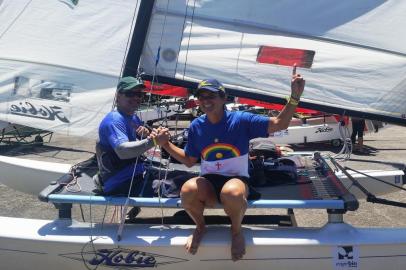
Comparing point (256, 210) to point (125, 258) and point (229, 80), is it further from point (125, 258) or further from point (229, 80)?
point (125, 258)

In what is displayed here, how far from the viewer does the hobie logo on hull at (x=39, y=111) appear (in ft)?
11.9

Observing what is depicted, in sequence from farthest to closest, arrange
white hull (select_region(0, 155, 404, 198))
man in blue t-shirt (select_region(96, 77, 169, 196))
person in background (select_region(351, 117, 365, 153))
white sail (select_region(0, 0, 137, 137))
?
person in background (select_region(351, 117, 365, 153)) → white hull (select_region(0, 155, 404, 198)) → white sail (select_region(0, 0, 137, 137)) → man in blue t-shirt (select_region(96, 77, 169, 196))

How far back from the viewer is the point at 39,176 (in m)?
4.12

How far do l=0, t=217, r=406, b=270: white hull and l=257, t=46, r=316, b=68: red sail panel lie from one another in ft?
4.18

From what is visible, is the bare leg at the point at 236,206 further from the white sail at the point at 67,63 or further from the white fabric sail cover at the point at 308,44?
the white sail at the point at 67,63

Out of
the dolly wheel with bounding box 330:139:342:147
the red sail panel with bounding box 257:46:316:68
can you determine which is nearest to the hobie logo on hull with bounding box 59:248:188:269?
the red sail panel with bounding box 257:46:316:68

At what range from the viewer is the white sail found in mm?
3646

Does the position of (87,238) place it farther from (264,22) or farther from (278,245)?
(264,22)

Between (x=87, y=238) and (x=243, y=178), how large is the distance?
1097 millimetres

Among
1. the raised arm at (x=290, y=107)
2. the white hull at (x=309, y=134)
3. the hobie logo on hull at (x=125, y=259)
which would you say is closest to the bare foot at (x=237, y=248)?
the hobie logo on hull at (x=125, y=259)

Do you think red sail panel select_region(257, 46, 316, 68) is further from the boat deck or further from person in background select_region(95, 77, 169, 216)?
person in background select_region(95, 77, 169, 216)

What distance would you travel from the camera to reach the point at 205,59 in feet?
11.6

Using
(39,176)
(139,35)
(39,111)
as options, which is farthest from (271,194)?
(39,176)

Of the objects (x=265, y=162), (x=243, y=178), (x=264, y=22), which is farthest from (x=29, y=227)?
(x=264, y=22)
